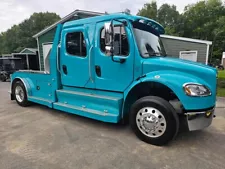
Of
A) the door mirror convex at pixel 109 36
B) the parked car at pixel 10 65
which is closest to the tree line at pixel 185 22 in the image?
the parked car at pixel 10 65

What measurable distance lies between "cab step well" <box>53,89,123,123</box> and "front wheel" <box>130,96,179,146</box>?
0.39 meters

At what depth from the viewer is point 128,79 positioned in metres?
3.43

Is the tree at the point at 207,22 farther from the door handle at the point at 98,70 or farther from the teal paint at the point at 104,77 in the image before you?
the door handle at the point at 98,70

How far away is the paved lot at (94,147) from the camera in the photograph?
8.43ft

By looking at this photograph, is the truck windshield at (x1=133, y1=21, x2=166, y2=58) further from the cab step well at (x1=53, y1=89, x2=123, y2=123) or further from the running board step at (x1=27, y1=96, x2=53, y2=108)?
the running board step at (x1=27, y1=96, x2=53, y2=108)

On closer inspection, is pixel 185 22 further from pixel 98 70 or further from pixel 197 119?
pixel 197 119

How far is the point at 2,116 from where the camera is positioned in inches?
185

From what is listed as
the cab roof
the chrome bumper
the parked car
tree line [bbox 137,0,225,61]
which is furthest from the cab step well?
tree line [bbox 137,0,225,61]

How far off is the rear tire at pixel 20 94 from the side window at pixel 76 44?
2.32m

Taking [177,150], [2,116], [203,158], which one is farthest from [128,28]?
[2,116]

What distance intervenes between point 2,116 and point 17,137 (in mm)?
1707

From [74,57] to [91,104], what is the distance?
3.88 ft

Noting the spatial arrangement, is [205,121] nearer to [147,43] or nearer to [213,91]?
[213,91]

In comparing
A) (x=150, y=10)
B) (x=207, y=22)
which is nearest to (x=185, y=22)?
(x=207, y=22)
